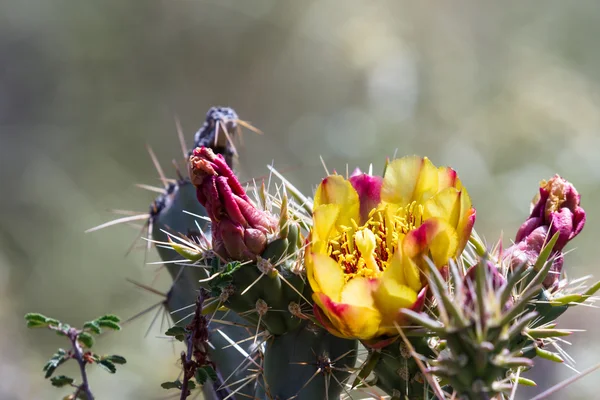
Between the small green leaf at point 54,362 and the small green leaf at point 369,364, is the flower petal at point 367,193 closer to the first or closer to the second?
the small green leaf at point 369,364

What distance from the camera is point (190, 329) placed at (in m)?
0.77

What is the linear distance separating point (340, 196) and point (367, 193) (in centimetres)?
5

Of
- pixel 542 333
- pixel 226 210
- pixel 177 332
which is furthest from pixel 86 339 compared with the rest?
pixel 542 333

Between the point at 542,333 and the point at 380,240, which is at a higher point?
the point at 380,240

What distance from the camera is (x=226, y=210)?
2.41ft

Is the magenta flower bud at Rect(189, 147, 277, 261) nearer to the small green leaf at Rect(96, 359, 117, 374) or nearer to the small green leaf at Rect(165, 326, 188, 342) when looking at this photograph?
the small green leaf at Rect(165, 326, 188, 342)

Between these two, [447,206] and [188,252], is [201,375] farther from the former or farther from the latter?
[447,206]

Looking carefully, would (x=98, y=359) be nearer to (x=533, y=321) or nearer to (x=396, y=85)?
(x=533, y=321)

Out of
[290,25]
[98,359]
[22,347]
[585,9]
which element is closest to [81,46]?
[290,25]

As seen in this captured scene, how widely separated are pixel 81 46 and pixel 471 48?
1.88 m

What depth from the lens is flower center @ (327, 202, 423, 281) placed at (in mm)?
746

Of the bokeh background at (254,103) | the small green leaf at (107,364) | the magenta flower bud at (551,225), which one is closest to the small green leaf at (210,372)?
the small green leaf at (107,364)

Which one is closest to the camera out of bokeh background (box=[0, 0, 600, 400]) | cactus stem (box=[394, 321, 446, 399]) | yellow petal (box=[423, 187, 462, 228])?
cactus stem (box=[394, 321, 446, 399])

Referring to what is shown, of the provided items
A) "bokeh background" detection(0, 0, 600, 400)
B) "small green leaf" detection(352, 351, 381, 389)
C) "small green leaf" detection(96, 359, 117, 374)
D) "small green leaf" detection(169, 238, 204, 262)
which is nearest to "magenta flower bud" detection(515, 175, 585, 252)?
"small green leaf" detection(352, 351, 381, 389)
